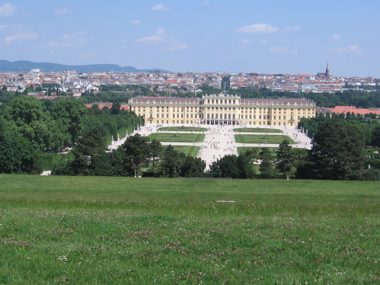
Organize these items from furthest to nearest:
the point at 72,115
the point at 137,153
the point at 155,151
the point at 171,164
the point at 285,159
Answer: the point at 72,115
the point at 155,151
the point at 285,159
the point at 171,164
the point at 137,153

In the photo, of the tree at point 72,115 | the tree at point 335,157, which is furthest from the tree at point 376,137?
the tree at point 72,115

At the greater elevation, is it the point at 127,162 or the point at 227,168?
the point at 127,162

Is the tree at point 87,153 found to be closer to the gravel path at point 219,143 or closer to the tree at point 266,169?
the tree at point 266,169

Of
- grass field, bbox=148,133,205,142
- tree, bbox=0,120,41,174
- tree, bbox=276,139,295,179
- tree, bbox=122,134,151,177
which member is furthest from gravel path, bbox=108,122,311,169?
tree, bbox=0,120,41,174

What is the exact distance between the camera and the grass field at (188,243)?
6.41m

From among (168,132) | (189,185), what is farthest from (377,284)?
(168,132)

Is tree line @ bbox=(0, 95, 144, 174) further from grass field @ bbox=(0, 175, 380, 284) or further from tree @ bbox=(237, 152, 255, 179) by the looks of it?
grass field @ bbox=(0, 175, 380, 284)

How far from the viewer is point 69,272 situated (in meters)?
6.45

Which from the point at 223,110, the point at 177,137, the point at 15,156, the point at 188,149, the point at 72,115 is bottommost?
the point at 177,137

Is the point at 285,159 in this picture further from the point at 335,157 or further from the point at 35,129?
the point at 35,129

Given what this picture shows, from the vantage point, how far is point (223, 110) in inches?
3521

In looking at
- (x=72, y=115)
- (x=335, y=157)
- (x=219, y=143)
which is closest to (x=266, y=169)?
(x=335, y=157)

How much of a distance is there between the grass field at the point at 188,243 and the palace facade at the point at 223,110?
73715 millimetres

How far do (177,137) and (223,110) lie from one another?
27.7 m
